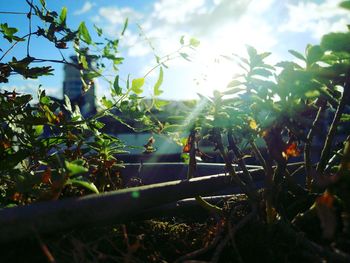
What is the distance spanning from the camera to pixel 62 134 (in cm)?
138

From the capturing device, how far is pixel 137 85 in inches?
50.8

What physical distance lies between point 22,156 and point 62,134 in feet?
0.68

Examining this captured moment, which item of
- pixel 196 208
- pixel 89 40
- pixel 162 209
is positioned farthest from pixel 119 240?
pixel 89 40

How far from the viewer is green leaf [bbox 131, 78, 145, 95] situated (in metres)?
1.28

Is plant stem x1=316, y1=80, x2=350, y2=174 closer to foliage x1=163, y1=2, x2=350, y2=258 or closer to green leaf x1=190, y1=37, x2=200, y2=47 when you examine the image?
foliage x1=163, y1=2, x2=350, y2=258

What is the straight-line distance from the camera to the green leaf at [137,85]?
4.20 feet

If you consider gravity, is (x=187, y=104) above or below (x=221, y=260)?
above

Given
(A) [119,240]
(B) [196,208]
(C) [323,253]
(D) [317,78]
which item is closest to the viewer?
(C) [323,253]

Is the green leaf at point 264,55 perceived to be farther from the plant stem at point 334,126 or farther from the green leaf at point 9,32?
the green leaf at point 9,32

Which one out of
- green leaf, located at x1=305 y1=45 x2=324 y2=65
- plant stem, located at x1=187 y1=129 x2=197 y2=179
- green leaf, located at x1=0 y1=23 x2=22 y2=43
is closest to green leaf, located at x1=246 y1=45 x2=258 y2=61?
green leaf, located at x1=305 y1=45 x2=324 y2=65

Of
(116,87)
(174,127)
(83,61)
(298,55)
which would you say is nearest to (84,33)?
(83,61)

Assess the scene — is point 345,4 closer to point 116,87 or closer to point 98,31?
point 116,87

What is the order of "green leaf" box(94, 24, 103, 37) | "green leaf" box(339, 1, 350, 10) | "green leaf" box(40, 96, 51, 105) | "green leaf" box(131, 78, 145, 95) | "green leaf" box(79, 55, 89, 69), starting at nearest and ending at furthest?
1. "green leaf" box(339, 1, 350, 10)
2. "green leaf" box(131, 78, 145, 95)
3. "green leaf" box(40, 96, 51, 105)
4. "green leaf" box(79, 55, 89, 69)
5. "green leaf" box(94, 24, 103, 37)

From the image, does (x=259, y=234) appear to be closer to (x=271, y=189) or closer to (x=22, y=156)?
(x=271, y=189)
